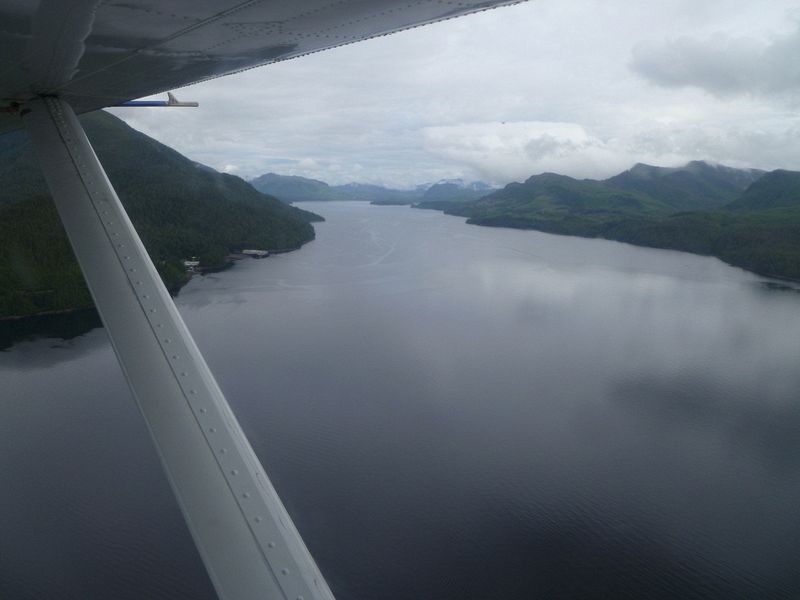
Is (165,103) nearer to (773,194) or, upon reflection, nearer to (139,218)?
(139,218)

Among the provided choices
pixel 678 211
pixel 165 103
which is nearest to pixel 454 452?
pixel 165 103

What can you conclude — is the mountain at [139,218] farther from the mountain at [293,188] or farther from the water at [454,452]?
the mountain at [293,188]

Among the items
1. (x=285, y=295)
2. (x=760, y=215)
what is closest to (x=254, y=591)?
(x=285, y=295)

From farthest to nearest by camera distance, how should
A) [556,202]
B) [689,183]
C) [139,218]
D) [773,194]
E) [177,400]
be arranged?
[689,183] < [556,202] < [773,194] < [139,218] < [177,400]

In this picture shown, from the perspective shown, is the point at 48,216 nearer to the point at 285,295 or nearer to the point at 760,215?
the point at 285,295

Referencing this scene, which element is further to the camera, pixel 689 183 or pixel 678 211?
pixel 689 183

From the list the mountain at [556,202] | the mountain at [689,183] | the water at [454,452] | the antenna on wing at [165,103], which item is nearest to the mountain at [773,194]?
the mountain at [556,202]
